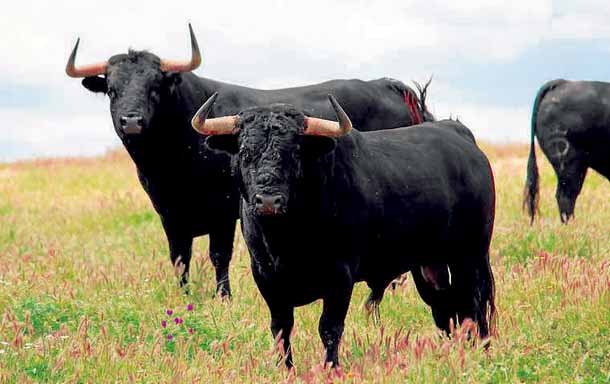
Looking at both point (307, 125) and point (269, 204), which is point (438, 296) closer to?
point (307, 125)

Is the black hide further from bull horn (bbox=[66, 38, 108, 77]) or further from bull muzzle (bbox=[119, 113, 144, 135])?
bull muzzle (bbox=[119, 113, 144, 135])

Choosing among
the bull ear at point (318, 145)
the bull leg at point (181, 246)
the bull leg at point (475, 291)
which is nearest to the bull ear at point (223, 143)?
the bull ear at point (318, 145)

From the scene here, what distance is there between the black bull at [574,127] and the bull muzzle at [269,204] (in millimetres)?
9970

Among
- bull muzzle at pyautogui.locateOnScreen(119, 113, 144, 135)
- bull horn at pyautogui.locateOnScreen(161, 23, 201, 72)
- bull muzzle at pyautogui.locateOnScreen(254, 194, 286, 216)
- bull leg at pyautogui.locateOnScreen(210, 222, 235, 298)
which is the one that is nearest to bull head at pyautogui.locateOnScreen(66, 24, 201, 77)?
bull horn at pyautogui.locateOnScreen(161, 23, 201, 72)

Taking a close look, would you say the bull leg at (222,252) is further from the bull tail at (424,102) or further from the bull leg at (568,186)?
the bull leg at (568,186)

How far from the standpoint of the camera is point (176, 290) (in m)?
8.74

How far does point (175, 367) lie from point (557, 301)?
336cm

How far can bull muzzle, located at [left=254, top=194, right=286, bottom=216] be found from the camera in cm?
560

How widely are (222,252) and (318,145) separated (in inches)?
146

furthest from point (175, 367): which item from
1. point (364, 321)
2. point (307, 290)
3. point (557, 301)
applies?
point (557, 301)

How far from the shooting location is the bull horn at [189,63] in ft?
31.4

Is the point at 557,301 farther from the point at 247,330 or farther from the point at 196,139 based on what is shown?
the point at 196,139

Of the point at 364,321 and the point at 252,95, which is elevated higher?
the point at 252,95

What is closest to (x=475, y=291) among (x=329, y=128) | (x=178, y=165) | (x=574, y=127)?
(x=329, y=128)
